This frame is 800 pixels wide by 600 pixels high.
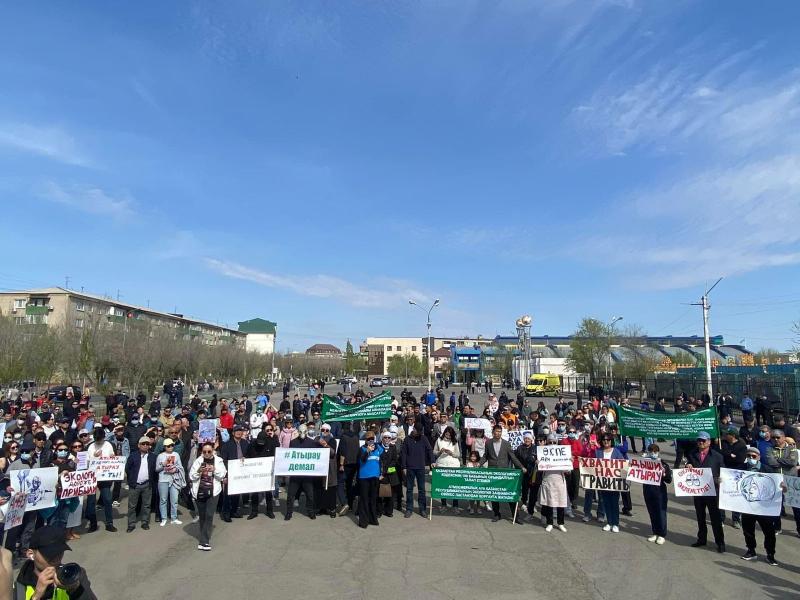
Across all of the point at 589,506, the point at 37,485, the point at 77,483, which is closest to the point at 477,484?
the point at 589,506

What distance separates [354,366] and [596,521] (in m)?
114

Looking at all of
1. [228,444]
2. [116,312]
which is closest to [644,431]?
[228,444]

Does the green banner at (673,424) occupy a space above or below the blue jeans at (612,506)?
above

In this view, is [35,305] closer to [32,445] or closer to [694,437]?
[32,445]

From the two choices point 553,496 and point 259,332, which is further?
point 259,332

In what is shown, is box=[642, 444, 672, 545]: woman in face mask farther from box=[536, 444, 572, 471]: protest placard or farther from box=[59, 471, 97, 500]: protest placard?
box=[59, 471, 97, 500]: protest placard

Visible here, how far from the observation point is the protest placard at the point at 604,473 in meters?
10.2

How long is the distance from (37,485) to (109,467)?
1602 millimetres

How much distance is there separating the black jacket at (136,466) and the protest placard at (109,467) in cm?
12

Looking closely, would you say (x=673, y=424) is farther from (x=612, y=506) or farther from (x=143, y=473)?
(x=143, y=473)

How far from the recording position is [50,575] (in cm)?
368

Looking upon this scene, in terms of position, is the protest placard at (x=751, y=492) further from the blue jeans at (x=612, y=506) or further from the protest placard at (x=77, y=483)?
the protest placard at (x=77, y=483)

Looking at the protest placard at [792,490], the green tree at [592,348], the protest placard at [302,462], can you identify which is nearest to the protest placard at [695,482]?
the protest placard at [792,490]

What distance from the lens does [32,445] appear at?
12484mm
